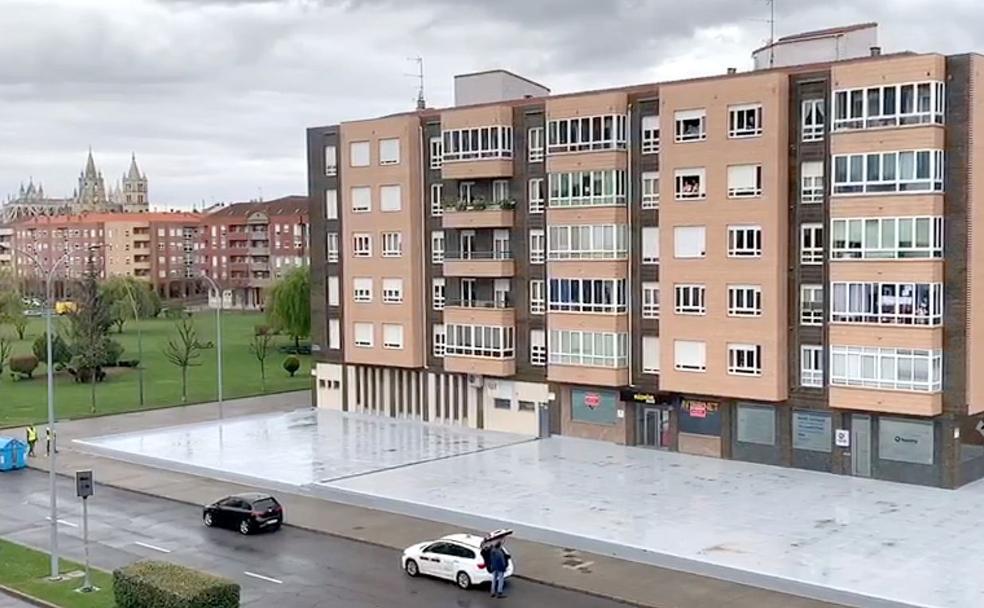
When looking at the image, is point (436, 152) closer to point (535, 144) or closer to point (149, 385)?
point (535, 144)

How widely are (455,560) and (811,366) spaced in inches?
723

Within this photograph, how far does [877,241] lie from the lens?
37188 millimetres

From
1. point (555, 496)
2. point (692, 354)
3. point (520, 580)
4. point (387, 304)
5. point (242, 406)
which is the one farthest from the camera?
point (242, 406)

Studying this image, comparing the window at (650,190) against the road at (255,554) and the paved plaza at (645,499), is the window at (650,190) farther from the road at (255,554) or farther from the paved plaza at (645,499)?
the road at (255,554)

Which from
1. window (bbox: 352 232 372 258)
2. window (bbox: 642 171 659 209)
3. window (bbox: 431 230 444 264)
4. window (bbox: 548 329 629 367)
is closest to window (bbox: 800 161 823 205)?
window (bbox: 642 171 659 209)

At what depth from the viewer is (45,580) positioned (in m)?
27.5

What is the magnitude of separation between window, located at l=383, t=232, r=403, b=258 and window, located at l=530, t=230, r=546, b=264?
776 cm

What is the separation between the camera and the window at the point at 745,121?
3991 centimetres

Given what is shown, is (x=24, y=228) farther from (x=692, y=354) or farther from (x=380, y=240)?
(x=692, y=354)

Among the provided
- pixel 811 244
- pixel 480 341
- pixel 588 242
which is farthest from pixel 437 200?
pixel 811 244

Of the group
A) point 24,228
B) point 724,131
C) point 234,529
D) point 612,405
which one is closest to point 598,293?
point 612,405

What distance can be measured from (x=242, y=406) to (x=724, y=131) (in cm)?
3218

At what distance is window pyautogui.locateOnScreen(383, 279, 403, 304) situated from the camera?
53188mm

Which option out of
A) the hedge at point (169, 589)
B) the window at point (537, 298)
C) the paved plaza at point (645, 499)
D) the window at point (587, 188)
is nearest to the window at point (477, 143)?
the window at point (587, 188)
